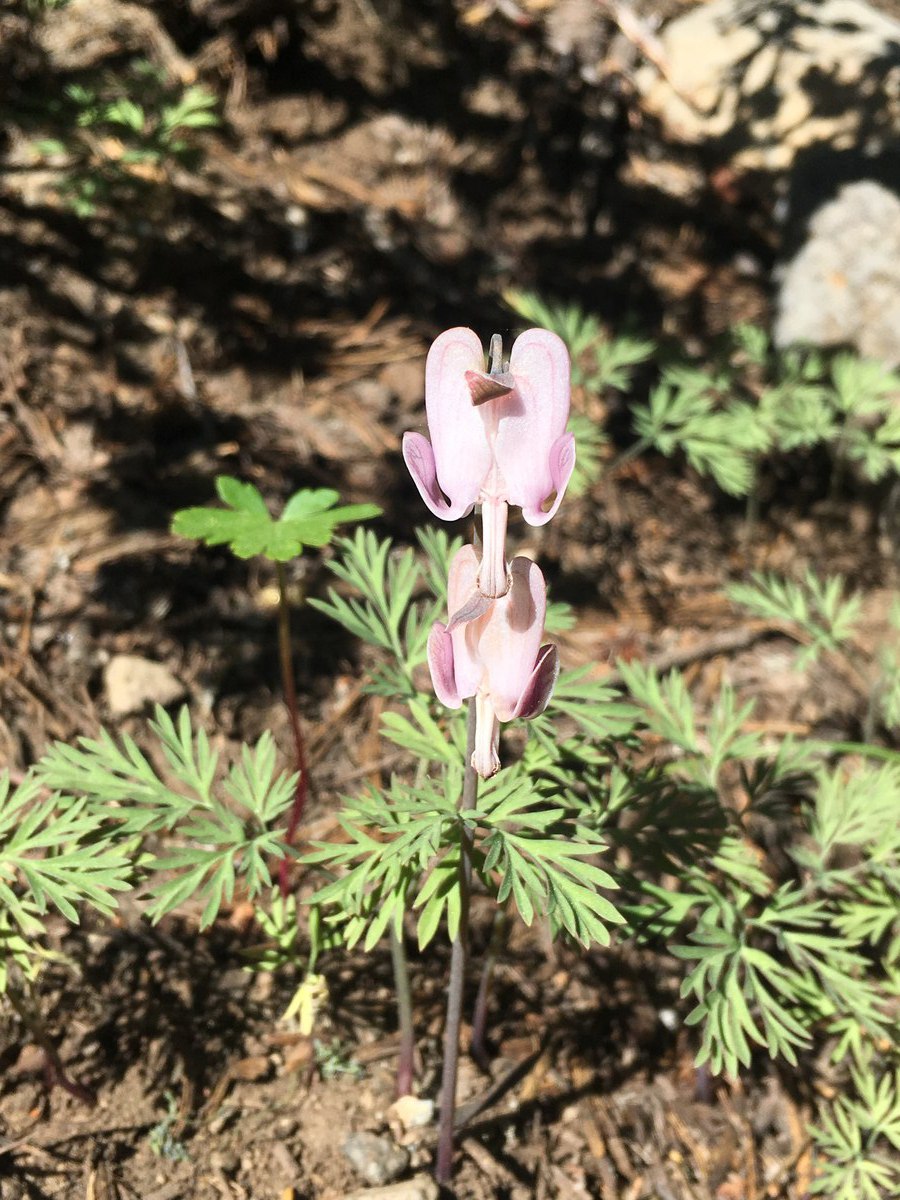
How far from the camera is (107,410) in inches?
149

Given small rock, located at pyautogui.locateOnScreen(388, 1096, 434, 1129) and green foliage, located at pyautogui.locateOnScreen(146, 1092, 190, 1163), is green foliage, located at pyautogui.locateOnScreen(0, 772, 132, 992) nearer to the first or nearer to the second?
green foliage, located at pyautogui.locateOnScreen(146, 1092, 190, 1163)

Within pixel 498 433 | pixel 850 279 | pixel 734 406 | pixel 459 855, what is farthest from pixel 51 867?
pixel 850 279

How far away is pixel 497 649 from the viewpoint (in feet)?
5.29

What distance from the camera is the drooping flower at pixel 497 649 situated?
1.60 meters

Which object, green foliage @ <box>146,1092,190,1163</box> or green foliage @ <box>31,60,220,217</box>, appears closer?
green foliage @ <box>146,1092,190,1163</box>

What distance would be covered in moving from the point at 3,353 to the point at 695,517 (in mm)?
2679

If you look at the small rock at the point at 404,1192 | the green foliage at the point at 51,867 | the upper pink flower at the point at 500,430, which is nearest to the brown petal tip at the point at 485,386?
the upper pink flower at the point at 500,430

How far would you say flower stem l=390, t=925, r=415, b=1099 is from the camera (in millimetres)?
2396

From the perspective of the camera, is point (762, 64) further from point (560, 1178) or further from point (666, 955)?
point (560, 1178)

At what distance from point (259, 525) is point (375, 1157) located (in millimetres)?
1444

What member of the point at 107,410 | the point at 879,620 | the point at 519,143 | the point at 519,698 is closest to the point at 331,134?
the point at 519,143

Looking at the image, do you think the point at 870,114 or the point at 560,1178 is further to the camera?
the point at 870,114

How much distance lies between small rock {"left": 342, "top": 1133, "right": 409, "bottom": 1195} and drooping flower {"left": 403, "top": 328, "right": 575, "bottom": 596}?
1626mm

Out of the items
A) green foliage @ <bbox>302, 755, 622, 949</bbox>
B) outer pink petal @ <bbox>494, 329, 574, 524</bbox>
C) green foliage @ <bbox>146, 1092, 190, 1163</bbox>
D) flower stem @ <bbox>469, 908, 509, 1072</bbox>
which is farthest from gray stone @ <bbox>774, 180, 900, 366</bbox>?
green foliage @ <bbox>146, 1092, 190, 1163</bbox>
